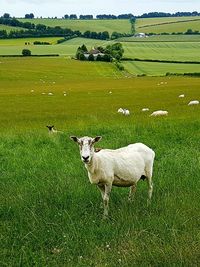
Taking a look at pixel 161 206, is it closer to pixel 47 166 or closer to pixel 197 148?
pixel 47 166

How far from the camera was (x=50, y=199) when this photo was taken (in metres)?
10.5

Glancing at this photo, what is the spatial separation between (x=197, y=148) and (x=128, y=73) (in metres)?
104

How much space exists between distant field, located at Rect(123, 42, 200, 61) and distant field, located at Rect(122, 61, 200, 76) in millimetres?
12373

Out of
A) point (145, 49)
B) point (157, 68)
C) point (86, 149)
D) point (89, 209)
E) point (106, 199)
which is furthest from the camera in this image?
point (145, 49)

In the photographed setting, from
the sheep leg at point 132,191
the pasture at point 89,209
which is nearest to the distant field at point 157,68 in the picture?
the pasture at point 89,209

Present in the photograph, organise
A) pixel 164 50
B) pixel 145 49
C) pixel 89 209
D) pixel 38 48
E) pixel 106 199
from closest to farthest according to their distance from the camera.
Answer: pixel 106 199 → pixel 89 209 → pixel 164 50 → pixel 145 49 → pixel 38 48

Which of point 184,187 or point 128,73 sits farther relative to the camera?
point 128,73

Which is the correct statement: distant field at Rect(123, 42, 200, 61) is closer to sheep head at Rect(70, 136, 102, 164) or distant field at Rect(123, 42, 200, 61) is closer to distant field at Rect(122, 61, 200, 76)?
distant field at Rect(122, 61, 200, 76)

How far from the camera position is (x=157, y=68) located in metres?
125

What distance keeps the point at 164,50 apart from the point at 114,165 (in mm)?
163617

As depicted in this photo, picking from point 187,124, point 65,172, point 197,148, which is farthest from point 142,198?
point 187,124

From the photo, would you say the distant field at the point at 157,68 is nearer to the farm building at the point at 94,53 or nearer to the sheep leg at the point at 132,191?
the farm building at the point at 94,53

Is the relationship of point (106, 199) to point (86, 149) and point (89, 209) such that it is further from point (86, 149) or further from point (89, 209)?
point (86, 149)

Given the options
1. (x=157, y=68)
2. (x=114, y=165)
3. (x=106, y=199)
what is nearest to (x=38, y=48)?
(x=157, y=68)
